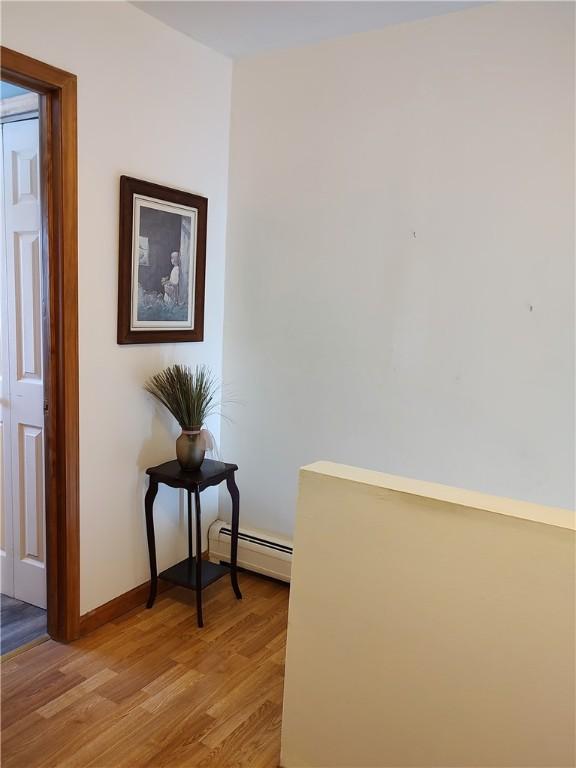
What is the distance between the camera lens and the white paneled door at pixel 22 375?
8.22 ft

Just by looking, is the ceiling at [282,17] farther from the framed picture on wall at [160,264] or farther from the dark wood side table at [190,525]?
the dark wood side table at [190,525]

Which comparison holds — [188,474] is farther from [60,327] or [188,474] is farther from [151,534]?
[60,327]

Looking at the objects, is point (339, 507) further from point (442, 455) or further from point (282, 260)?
point (282, 260)

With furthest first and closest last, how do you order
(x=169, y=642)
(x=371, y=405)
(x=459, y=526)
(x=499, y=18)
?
(x=371, y=405) → (x=169, y=642) → (x=499, y=18) → (x=459, y=526)

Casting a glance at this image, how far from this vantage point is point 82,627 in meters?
2.48

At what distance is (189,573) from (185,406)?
77 centimetres

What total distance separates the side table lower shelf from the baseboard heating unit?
21 cm

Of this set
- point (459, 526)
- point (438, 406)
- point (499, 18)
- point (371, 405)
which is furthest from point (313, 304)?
point (459, 526)

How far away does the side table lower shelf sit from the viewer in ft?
8.75

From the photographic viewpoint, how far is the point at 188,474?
8.63ft

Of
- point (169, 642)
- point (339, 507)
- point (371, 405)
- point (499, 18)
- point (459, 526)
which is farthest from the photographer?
point (371, 405)

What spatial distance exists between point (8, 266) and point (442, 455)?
6.67 ft

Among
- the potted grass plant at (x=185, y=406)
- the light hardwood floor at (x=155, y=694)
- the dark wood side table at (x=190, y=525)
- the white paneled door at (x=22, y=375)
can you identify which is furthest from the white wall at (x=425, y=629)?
the white paneled door at (x=22, y=375)

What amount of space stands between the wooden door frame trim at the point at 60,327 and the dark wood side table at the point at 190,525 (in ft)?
1.17
